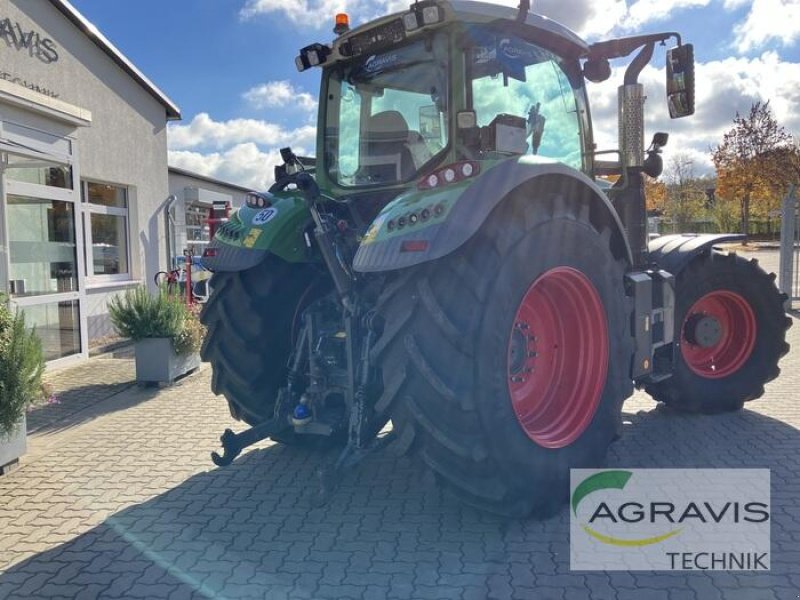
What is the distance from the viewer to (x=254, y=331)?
13.3 feet

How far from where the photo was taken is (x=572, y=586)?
2.77 m

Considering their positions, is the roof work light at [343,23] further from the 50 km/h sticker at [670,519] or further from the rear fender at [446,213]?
the 50 km/h sticker at [670,519]

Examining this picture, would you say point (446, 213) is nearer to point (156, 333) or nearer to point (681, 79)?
point (681, 79)

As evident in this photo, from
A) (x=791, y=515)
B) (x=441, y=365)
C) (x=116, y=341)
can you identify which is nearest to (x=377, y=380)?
(x=441, y=365)

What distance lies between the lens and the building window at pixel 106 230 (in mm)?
10078

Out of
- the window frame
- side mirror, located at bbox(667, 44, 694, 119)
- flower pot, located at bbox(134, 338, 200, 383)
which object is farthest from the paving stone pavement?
the window frame

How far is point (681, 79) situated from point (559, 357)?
1.96m

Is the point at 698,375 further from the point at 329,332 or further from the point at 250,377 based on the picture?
the point at 250,377

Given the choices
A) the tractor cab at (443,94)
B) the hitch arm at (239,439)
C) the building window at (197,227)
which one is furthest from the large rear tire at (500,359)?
the building window at (197,227)

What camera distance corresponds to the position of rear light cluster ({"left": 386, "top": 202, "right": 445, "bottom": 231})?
294 cm

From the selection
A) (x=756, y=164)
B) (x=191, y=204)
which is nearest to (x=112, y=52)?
(x=191, y=204)

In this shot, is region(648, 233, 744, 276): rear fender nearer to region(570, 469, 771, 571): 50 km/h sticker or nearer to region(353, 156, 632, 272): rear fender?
region(570, 469, 771, 571): 50 km/h sticker

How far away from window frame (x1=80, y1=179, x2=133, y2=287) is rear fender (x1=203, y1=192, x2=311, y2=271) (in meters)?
6.44

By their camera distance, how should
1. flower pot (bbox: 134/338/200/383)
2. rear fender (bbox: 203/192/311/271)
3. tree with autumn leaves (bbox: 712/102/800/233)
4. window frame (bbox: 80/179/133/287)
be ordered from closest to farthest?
rear fender (bbox: 203/192/311/271), flower pot (bbox: 134/338/200/383), window frame (bbox: 80/179/133/287), tree with autumn leaves (bbox: 712/102/800/233)
